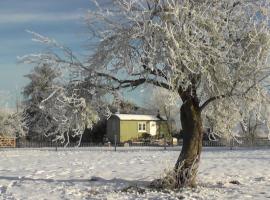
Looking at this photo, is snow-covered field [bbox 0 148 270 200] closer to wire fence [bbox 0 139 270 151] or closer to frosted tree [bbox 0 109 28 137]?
wire fence [bbox 0 139 270 151]

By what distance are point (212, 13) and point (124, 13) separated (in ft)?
7.58

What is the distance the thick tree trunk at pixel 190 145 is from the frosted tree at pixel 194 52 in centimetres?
3

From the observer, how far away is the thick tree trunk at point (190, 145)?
15984 millimetres

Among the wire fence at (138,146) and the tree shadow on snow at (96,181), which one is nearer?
the tree shadow on snow at (96,181)

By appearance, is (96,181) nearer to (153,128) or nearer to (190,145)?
(190,145)

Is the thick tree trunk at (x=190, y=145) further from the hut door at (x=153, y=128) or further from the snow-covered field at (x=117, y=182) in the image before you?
the hut door at (x=153, y=128)

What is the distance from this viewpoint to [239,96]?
15.4 meters

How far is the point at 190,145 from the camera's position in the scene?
1631 cm

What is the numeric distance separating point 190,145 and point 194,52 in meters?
3.56

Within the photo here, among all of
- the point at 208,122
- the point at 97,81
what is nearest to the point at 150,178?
the point at 208,122

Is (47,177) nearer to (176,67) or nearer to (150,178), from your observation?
(150,178)

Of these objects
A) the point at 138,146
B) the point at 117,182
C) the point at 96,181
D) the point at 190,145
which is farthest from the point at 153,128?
the point at 190,145

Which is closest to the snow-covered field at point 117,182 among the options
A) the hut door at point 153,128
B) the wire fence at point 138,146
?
the wire fence at point 138,146

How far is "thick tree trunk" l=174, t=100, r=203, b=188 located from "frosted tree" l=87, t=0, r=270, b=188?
0.10 ft
